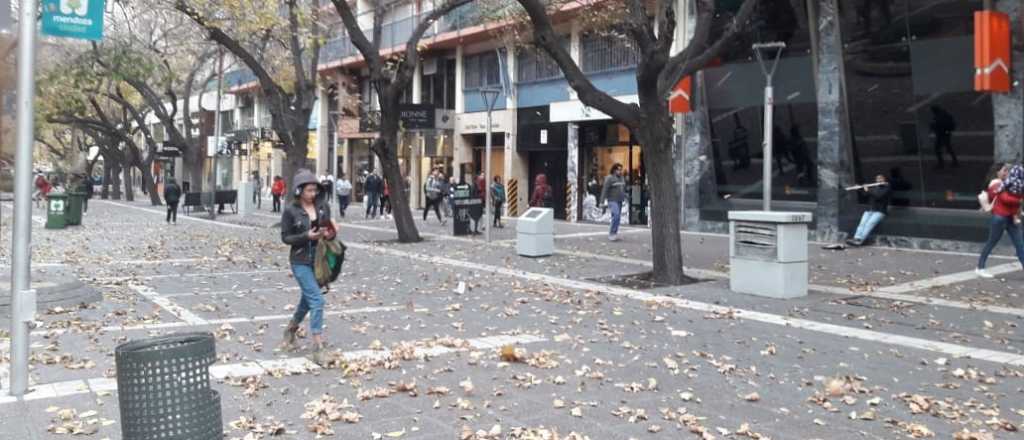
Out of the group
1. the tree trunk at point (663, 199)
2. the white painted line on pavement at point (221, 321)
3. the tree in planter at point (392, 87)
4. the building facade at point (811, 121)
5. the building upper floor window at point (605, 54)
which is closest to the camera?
the white painted line on pavement at point (221, 321)

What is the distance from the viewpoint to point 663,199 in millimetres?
13016

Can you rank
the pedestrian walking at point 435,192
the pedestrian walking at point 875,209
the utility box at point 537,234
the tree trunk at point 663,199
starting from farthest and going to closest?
the pedestrian walking at point 435,192 → the pedestrian walking at point 875,209 → the utility box at point 537,234 → the tree trunk at point 663,199

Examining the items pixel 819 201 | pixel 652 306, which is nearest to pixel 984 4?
pixel 819 201

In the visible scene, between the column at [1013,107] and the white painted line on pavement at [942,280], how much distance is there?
99.5 inches

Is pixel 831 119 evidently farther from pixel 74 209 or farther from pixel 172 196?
pixel 74 209

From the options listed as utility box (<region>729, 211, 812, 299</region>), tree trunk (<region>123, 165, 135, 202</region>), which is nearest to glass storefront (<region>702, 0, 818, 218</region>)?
utility box (<region>729, 211, 812, 299</region>)

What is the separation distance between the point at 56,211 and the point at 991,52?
22.9m

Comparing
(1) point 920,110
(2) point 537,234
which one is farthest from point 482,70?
(1) point 920,110

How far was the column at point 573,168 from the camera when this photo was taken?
27234 millimetres

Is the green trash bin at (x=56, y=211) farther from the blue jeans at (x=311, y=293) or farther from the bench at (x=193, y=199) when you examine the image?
the blue jeans at (x=311, y=293)

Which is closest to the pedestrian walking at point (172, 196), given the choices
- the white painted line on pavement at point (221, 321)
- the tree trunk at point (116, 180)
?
the white painted line on pavement at point (221, 321)

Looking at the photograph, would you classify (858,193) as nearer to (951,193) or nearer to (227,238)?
(951,193)

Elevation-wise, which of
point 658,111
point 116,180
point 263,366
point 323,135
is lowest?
point 263,366

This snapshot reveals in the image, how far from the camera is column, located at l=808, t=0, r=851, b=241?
19.0 metres
